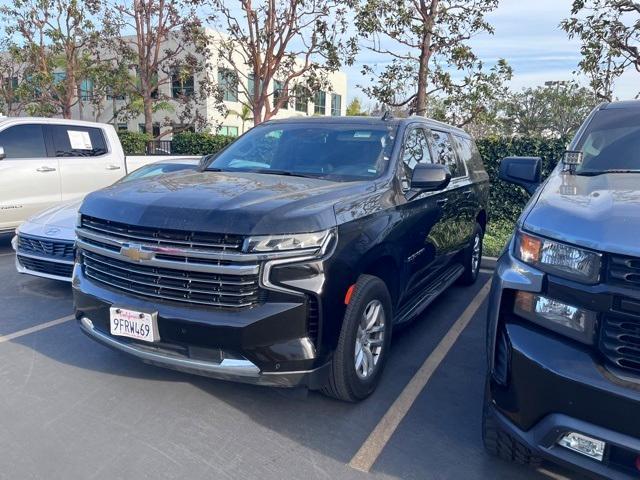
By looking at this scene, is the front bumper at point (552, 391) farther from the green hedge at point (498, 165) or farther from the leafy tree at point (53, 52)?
the leafy tree at point (53, 52)

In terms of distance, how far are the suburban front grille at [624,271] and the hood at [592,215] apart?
3cm

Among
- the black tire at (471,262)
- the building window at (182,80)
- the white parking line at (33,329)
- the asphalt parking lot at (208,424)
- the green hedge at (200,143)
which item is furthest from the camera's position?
the building window at (182,80)

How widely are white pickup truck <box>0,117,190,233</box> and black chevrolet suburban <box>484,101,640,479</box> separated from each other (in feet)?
23.0

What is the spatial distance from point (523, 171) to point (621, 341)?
6.66ft

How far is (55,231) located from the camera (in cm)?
540

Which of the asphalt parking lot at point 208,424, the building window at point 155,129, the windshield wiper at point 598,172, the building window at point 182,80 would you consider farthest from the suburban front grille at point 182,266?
the building window at point 155,129

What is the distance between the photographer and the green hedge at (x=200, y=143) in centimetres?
1812

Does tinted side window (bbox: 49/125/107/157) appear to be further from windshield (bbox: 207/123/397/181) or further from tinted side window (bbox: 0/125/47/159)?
windshield (bbox: 207/123/397/181)

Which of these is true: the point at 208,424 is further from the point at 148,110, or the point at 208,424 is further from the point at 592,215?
the point at 148,110

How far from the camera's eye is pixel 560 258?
2.25 metres

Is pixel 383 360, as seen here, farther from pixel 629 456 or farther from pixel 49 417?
pixel 49 417

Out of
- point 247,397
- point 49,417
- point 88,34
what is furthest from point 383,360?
point 88,34

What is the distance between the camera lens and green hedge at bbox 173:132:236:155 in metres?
18.1

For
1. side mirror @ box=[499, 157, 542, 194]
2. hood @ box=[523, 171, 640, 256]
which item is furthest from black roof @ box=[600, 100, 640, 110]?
hood @ box=[523, 171, 640, 256]
